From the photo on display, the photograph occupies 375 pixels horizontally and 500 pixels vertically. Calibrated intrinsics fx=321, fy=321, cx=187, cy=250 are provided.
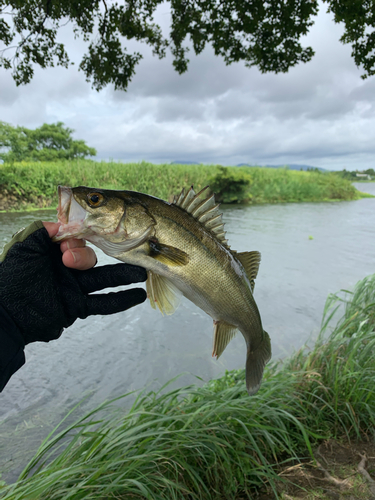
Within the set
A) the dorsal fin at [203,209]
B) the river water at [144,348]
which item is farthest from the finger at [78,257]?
the river water at [144,348]

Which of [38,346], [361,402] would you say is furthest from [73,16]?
[361,402]

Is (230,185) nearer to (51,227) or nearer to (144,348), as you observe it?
(144,348)

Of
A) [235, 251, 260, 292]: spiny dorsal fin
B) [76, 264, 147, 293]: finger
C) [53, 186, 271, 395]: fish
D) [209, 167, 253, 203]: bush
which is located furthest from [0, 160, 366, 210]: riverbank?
[53, 186, 271, 395]: fish

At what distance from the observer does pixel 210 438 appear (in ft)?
7.81

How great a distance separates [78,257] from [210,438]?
67.0 inches

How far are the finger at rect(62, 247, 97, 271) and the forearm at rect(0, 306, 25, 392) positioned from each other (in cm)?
48

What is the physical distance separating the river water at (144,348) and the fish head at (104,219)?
1.93 m

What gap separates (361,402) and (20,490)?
2777 millimetres

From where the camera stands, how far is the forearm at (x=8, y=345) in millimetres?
1737

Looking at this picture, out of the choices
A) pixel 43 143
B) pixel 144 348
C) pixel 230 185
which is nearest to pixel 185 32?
pixel 144 348

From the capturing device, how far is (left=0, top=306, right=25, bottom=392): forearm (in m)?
1.74

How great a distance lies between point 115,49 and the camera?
7559mm

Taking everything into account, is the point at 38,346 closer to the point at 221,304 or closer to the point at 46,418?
the point at 46,418

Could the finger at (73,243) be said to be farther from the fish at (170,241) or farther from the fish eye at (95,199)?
the fish eye at (95,199)
